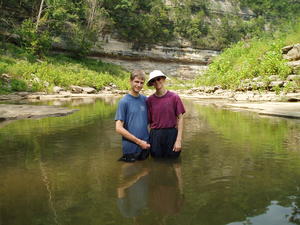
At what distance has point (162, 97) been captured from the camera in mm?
3732

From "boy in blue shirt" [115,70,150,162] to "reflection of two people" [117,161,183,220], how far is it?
197 millimetres

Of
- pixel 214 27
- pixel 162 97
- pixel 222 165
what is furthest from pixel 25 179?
pixel 214 27

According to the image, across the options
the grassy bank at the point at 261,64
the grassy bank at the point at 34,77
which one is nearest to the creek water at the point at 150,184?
the grassy bank at the point at 261,64

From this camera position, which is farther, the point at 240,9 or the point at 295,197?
the point at 240,9

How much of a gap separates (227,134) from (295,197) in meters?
3.29

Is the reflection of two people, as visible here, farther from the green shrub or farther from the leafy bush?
the leafy bush

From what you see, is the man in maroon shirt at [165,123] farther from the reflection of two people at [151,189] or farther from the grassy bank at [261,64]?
the grassy bank at [261,64]

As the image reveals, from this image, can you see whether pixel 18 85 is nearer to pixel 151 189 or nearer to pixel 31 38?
pixel 31 38

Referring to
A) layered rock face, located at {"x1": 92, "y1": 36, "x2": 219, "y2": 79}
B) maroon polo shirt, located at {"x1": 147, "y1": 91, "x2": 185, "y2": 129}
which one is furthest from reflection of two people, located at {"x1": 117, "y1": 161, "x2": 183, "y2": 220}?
layered rock face, located at {"x1": 92, "y1": 36, "x2": 219, "y2": 79}

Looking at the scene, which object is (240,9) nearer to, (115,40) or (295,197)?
(115,40)

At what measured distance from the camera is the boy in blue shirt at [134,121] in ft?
11.6

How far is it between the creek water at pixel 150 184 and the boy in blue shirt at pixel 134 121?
7.3 inches

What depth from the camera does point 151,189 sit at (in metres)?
2.58

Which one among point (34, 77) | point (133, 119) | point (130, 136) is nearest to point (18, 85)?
point (34, 77)
